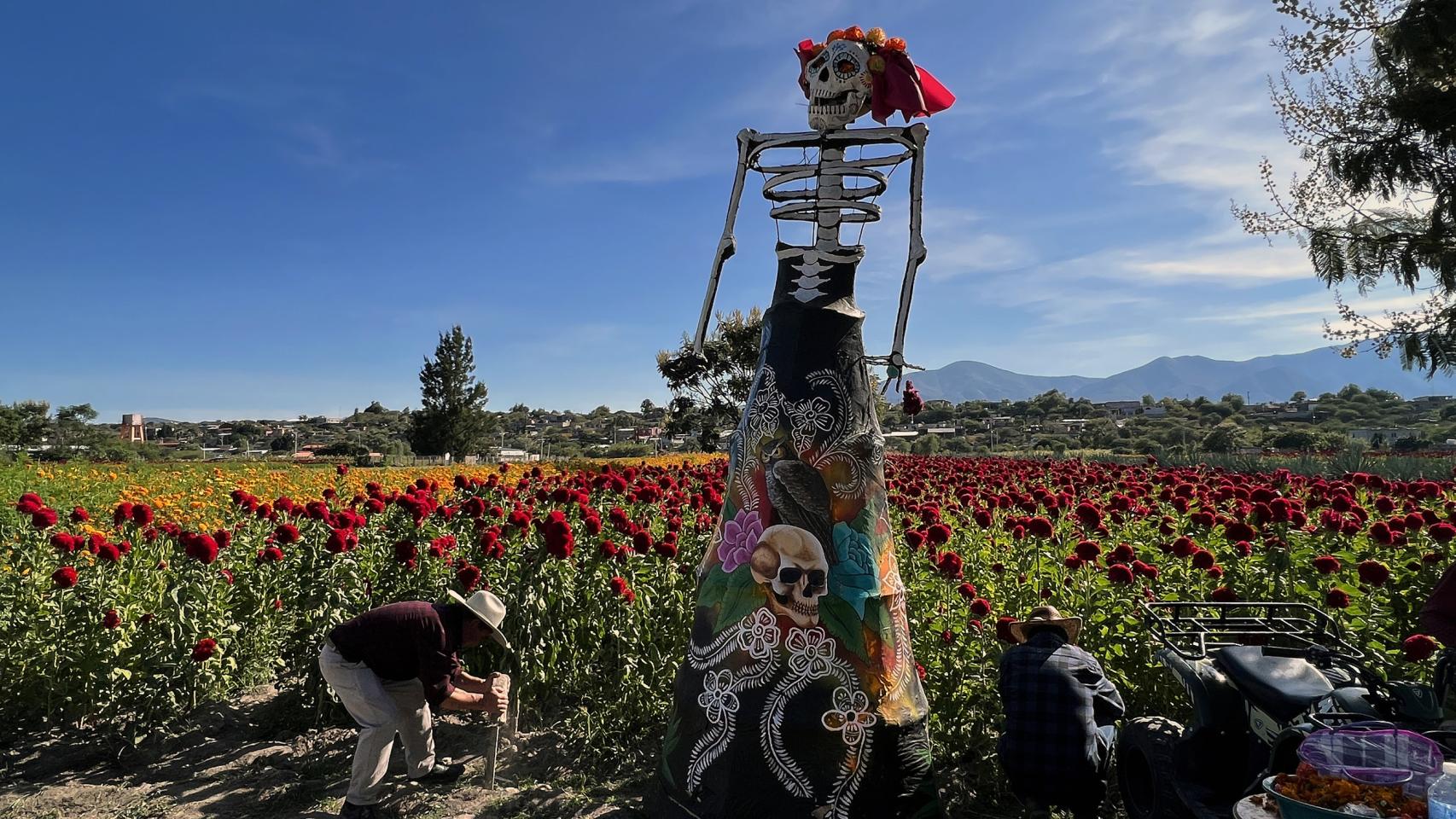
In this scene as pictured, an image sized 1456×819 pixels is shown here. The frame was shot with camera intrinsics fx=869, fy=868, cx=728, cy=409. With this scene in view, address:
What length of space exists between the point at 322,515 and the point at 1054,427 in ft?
187

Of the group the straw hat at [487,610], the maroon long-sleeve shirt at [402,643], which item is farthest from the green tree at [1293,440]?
the maroon long-sleeve shirt at [402,643]

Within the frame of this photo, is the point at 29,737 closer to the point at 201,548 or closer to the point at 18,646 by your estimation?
the point at 18,646

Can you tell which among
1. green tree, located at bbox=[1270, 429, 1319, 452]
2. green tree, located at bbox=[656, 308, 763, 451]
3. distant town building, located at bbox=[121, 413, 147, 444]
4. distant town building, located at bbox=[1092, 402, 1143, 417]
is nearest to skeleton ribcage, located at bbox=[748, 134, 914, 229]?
green tree, located at bbox=[656, 308, 763, 451]

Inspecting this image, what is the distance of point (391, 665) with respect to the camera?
12.9 ft

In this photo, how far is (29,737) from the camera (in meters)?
4.83

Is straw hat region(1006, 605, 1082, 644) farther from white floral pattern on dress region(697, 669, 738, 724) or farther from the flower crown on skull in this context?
the flower crown on skull

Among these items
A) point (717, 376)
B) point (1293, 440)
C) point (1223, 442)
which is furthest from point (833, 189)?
point (1293, 440)

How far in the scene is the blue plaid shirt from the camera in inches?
120

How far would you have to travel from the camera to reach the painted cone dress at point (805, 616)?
9.72ft

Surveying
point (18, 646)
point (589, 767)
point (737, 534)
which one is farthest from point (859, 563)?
point (18, 646)

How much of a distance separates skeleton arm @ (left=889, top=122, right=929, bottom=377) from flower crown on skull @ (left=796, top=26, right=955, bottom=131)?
153mm

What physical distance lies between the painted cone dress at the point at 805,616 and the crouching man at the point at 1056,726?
12.7 inches

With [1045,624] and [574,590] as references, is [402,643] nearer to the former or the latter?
[574,590]

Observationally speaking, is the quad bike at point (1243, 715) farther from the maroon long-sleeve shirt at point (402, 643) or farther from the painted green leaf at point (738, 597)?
the maroon long-sleeve shirt at point (402, 643)
